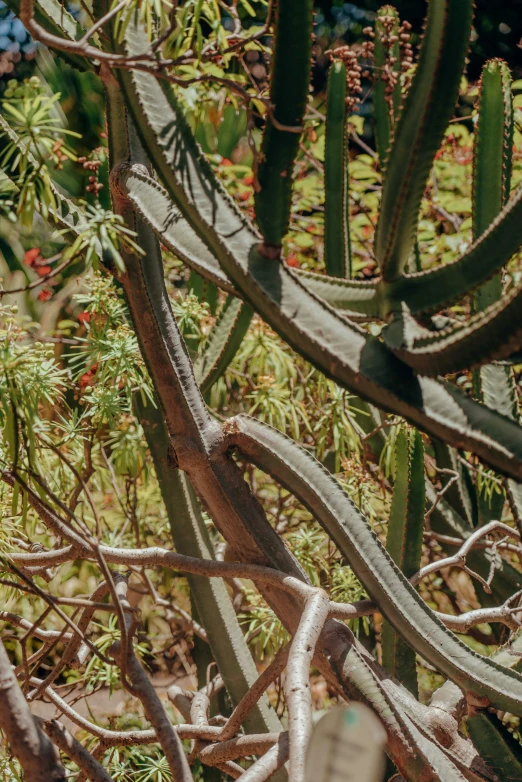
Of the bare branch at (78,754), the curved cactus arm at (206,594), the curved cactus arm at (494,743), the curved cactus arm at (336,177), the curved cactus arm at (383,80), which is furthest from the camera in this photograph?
the curved cactus arm at (383,80)

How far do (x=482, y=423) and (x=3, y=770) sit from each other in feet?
4.15

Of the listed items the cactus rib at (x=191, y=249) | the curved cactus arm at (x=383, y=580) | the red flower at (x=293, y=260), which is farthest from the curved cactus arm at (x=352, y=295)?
the red flower at (x=293, y=260)

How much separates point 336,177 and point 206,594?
1.15 metres

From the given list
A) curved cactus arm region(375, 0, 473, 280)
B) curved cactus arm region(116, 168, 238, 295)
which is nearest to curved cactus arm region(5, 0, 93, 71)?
curved cactus arm region(116, 168, 238, 295)

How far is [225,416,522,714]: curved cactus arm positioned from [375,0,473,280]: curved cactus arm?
1.37ft

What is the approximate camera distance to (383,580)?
4.27ft

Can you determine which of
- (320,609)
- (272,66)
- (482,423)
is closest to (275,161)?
(272,66)

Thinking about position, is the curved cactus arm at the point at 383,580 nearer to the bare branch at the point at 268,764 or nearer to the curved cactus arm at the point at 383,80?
the bare branch at the point at 268,764

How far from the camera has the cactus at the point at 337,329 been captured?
92 cm

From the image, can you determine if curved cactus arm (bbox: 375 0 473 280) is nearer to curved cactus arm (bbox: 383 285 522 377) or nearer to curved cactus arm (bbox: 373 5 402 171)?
curved cactus arm (bbox: 383 285 522 377)

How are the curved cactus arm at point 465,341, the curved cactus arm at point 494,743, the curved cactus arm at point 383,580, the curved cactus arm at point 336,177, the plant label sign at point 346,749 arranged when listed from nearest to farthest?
the plant label sign at point 346,749, the curved cactus arm at point 465,341, the curved cactus arm at point 383,580, the curved cactus arm at point 494,743, the curved cactus arm at point 336,177

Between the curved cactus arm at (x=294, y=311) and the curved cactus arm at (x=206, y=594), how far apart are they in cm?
88

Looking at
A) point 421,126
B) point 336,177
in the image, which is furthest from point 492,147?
point 421,126

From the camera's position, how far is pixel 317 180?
3420 mm
